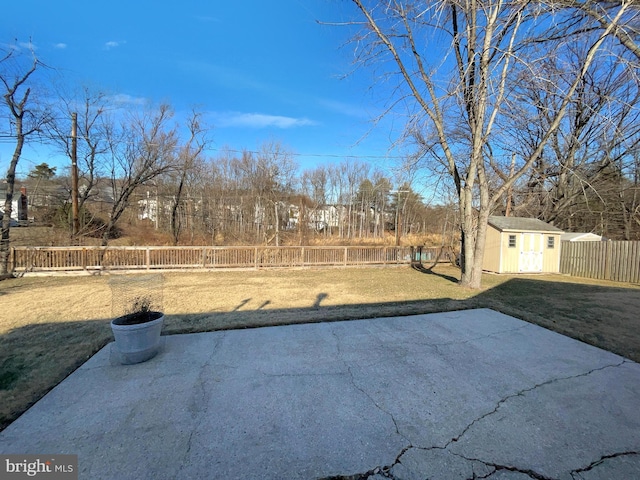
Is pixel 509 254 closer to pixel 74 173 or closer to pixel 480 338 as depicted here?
pixel 480 338

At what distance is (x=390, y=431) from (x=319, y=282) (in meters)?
7.55

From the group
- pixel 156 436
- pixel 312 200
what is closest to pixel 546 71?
pixel 156 436

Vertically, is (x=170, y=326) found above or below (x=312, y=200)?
below

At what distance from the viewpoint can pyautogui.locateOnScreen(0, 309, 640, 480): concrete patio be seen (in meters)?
1.77

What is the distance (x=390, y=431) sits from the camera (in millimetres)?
2074

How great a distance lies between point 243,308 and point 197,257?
6.66 m

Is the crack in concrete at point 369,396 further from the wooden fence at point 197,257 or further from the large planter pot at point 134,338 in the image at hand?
the wooden fence at point 197,257

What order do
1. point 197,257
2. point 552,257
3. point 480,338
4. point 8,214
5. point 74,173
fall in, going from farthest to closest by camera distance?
point 552,257, point 74,173, point 197,257, point 8,214, point 480,338

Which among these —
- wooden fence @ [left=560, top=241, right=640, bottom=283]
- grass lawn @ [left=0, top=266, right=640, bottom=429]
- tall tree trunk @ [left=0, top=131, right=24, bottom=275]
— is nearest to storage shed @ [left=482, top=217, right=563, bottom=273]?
wooden fence @ [left=560, top=241, right=640, bottom=283]

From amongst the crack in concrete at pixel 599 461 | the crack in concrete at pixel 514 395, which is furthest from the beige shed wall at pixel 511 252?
the crack in concrete at pixel 599 461

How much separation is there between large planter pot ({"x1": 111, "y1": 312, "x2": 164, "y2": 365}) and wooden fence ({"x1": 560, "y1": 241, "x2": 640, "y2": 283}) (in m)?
16.4

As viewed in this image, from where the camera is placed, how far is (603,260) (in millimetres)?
12469

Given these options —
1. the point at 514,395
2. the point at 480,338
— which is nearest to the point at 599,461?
the point at 514,395

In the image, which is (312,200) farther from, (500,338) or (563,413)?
(563,413)
